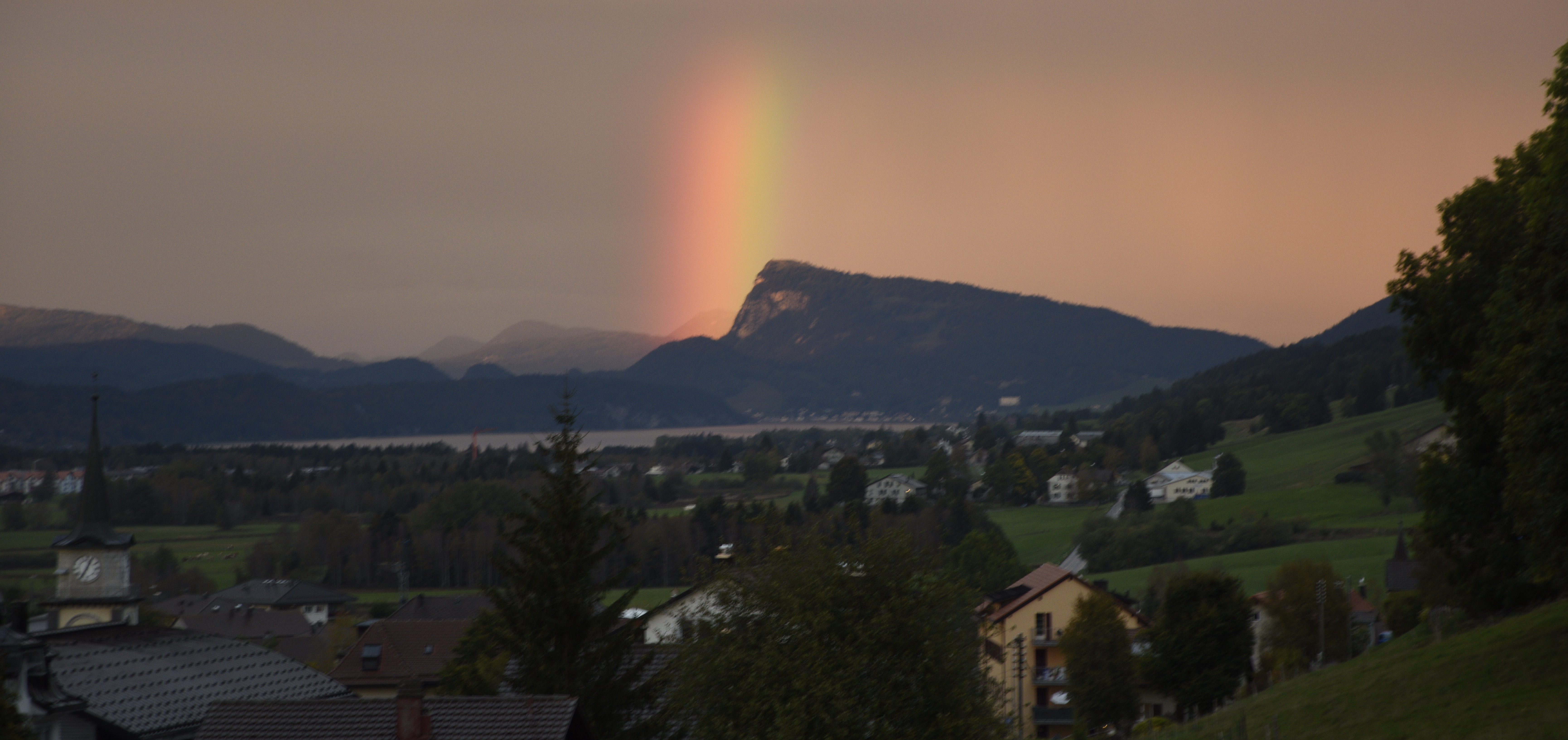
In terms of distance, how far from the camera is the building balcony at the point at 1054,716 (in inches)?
2635

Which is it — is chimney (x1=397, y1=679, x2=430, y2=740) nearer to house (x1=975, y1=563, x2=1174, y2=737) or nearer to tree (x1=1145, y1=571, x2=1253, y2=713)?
tree (x1=1145, y1=571, x2=1253, y2=713)

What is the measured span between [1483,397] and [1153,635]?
118 ft

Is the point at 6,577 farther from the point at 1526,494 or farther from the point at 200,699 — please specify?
the point at 1526,494

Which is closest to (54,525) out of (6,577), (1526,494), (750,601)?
(6,577)

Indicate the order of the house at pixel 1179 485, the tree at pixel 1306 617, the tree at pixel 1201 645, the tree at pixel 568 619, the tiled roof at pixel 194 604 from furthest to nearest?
1. the house at pixel 1179 485
2. the tiled roof at pixel 194 604
3. the tree at pixel 1306 617
4. the tree at pixel 1201 645
5. the tree at pixel 568 619

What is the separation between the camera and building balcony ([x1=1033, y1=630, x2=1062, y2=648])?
71.8 metres

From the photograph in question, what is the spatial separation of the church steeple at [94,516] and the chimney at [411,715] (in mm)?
25342

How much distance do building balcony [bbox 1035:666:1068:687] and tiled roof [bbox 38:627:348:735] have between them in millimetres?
44262

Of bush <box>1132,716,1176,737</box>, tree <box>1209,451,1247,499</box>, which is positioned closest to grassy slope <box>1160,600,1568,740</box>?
bush <box>1132,716,1176,737</box>

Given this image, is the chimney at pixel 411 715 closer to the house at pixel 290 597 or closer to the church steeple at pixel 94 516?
the church steeple at pixel 94 516

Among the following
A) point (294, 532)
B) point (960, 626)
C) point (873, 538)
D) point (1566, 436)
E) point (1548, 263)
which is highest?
point (1548, 263)

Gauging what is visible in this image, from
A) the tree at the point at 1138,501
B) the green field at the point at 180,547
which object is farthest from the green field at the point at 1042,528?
the green field at the point at 180,547

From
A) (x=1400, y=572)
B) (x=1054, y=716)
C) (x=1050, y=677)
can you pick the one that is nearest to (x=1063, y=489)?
(x=1400, y=572)

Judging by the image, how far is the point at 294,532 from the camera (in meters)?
173
